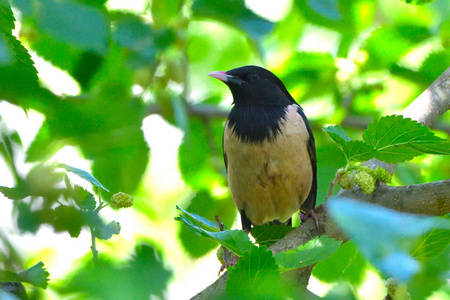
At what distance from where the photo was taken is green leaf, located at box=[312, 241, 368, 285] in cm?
240

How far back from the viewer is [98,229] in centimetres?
158

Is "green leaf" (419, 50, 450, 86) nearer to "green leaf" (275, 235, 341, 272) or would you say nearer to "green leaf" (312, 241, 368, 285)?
"green leaf" (312, 241, 368, 285)

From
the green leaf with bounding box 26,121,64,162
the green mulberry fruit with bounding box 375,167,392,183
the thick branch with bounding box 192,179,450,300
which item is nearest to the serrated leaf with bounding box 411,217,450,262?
the thick branch with bounding box 192,179,450,300

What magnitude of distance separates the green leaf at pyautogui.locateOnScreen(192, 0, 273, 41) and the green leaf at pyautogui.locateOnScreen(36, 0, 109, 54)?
168 cm

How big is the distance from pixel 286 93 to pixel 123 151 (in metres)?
2.04

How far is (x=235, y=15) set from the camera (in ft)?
10.3

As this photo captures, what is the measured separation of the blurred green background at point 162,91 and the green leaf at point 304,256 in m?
0.33

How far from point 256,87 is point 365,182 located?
8.43ft

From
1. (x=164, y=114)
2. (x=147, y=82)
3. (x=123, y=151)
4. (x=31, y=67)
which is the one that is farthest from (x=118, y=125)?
(x=164, y=114)

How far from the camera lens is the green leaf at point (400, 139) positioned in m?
2.35

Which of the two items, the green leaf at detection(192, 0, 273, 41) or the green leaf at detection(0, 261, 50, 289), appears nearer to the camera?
the green leaf at detection(0, 261, 50, 289)

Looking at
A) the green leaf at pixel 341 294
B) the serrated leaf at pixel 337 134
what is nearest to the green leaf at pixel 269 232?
the serrated leaf at pixel 337 134

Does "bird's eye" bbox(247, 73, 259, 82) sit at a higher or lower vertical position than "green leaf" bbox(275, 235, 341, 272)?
lower

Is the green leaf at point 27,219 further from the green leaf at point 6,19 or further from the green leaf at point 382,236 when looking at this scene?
the green leaf at point 382,236
